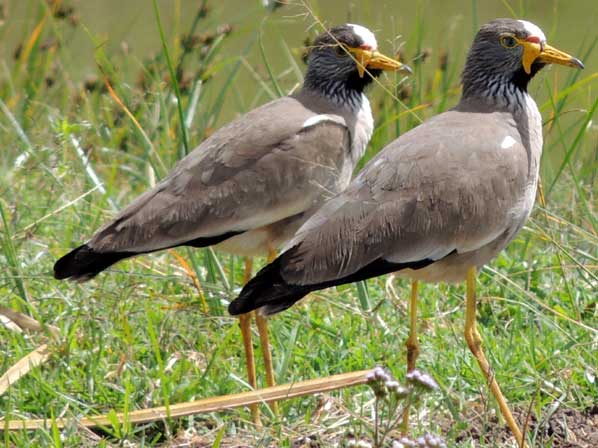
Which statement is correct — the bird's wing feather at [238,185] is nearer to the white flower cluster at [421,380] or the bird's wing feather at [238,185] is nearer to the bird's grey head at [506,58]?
the bird's grey head at [506,58]

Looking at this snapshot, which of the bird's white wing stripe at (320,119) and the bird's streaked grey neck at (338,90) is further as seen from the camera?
the bird's streaked grey neck at (338,90)

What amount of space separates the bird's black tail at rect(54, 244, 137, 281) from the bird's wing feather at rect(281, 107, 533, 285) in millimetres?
768

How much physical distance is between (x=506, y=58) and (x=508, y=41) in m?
0.06

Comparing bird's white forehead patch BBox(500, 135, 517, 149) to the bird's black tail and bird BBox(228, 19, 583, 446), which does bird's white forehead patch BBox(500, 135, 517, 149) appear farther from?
the bird's black tail

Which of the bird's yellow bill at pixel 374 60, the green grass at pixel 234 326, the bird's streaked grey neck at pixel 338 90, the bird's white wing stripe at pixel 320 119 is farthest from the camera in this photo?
the bird's streaked grey neck at pixel 338 90

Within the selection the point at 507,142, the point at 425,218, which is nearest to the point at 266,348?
the point at 425,218

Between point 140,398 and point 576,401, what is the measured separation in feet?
4.86

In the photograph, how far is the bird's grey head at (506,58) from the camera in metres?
4.58

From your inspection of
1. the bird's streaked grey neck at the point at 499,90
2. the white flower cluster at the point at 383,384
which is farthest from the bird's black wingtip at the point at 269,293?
the bird's streaked grey neck at the point at 499,90

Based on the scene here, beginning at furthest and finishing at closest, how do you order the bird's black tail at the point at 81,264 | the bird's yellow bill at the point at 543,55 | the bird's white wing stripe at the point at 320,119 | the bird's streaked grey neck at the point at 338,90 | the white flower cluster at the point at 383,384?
the bird's streaked grey neck at the point at 338,90, the bird's white wing stripe at the point at 320,119, the bird's yellow bill at the point at 543,55, the bird's black tail at the point at 81,264, the white flower cluster at the point at 383,384

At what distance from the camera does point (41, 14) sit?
7371 mm

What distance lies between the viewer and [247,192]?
15.0ft

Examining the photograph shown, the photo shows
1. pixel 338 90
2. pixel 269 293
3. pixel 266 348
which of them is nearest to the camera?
pixel 269 293

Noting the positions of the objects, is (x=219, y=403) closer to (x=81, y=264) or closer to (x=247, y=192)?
(x=81, y=264)
